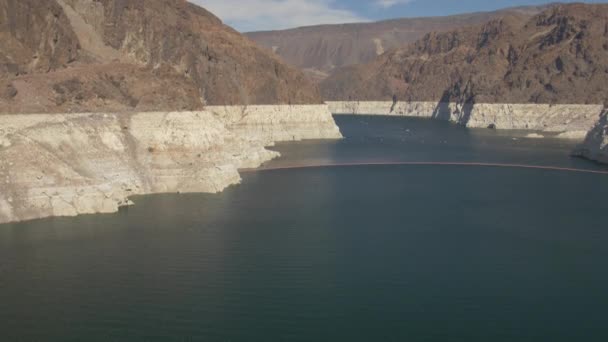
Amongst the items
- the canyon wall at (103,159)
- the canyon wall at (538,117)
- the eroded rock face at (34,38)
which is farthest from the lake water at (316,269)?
the canyon wall at (538,117)

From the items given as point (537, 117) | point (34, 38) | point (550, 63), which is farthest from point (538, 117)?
point (34, 38)

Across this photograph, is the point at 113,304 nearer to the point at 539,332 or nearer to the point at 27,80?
the point at 539,332

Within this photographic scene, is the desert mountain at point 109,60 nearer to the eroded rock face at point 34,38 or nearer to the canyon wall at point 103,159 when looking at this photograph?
the eroded rock face at point 34,38

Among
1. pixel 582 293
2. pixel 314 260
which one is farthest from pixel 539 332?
pixel 314 260

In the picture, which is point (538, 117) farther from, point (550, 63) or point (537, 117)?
point (550, 63)

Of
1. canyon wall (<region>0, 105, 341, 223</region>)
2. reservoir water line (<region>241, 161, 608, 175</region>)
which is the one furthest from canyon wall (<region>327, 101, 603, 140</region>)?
canyon wall (<region>0, 105, 341, 223</region>)

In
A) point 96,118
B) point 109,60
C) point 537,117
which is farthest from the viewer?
point 537,117

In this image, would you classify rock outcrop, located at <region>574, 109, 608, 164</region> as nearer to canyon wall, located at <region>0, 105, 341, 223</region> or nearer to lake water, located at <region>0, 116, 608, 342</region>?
lake water, located at <region>0, 116, 608, 342</region>
